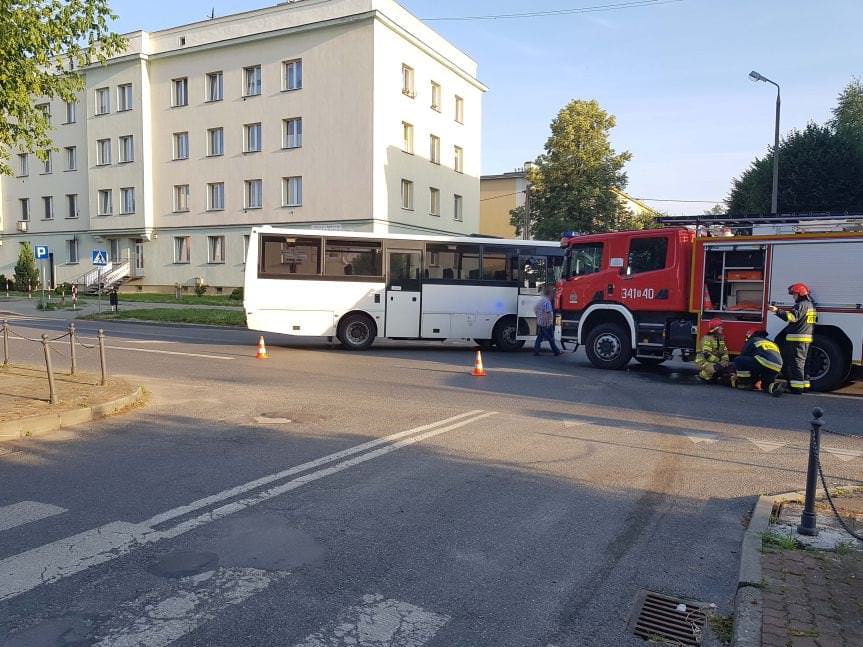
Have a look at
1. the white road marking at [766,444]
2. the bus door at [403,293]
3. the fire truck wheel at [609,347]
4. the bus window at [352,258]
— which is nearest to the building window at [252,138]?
the bus window at [352,258]

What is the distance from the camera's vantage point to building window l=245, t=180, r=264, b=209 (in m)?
36.4

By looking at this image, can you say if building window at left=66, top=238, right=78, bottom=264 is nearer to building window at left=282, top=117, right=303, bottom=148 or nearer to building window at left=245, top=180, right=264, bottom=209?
building window at left=245, top=180, right=264, bottom=209

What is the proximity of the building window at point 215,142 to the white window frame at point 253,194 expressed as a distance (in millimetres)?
2501

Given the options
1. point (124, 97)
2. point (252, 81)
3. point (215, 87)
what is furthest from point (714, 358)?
point (124, 97)

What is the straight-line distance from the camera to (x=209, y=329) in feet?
77.8

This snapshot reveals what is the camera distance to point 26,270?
43.6 m

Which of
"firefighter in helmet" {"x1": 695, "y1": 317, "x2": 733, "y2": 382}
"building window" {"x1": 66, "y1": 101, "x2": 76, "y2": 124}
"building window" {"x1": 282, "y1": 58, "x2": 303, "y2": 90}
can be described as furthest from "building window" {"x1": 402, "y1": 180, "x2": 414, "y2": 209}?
"firefighter in helmet" {"x1": 695, "y1": 317, "x2": 733, "y2": 382}

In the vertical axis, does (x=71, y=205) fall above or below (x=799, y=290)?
above

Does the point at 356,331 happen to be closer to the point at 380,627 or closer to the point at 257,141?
the point at 380,627

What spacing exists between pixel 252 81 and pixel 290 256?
22.5 meters

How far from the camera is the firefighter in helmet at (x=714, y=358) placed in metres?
A: 12.5

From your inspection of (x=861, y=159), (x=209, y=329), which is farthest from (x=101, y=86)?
(x=861, y=159)

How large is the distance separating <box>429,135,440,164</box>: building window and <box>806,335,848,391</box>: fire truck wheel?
2857cm

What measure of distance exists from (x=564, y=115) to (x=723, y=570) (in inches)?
1519
